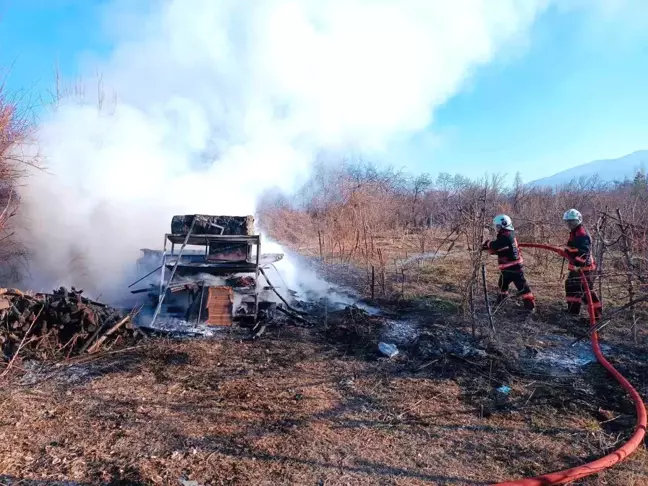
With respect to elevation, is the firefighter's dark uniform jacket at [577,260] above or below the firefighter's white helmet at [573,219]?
below

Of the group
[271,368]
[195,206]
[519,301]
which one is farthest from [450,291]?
[195,206]

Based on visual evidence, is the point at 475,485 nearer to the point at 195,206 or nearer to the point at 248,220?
the point at 248,220

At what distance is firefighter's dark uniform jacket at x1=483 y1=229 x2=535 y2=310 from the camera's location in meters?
7.59

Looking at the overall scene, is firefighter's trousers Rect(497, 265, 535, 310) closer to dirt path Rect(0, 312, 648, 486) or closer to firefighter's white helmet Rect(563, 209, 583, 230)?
firefighter's white helmet Rect(563, 209, 583, 230)

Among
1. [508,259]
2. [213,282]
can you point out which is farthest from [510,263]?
[213,282]

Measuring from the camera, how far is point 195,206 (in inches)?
460

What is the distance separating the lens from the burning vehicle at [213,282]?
7.01m

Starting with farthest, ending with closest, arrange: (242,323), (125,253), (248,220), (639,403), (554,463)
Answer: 1. (125,253)
2. (248,220)
3. (242,323)
4. (639,403)
5. (554,463)

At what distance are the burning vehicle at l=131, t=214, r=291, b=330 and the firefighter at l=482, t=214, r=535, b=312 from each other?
3.79 metres

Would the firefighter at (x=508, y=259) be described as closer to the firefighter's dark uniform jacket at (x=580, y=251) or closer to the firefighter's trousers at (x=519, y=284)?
the firefighter's trousers at (x=519, y=284)

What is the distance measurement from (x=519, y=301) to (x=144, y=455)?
6.93m

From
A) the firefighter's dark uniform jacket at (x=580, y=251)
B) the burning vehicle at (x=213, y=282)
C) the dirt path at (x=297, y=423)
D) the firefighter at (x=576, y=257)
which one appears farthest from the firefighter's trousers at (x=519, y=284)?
Result: the burning vehicle at (x=213, y=282)

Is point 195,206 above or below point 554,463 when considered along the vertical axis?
above

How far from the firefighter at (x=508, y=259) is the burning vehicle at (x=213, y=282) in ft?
12.4
